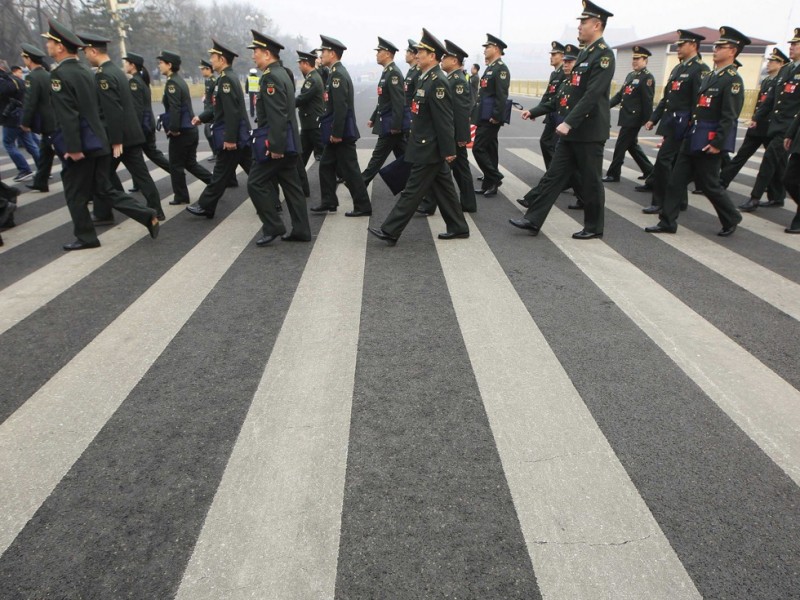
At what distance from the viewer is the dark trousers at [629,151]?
8.67 m

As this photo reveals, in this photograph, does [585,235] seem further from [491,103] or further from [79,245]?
[79,245]

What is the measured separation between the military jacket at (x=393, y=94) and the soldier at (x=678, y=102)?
318 centimetres

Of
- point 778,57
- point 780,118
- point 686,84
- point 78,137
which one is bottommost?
point 78,137

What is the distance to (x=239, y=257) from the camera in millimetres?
5574

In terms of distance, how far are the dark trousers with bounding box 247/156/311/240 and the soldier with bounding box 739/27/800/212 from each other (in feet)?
19.7

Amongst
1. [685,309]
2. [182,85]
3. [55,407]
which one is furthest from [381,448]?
[182,85]

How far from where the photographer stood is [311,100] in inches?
288

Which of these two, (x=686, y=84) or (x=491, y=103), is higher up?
(x=686, y=84)

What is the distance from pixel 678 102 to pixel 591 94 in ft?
7.10

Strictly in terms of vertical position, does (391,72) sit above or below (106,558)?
above

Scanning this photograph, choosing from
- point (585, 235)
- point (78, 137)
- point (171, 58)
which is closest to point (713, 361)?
point (585, 235)

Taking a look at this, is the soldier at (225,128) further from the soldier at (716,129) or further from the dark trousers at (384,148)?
the soldier at (716,129)

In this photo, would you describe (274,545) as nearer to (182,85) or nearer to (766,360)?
(766,360)

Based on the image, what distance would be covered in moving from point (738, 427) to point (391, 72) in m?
5.67
